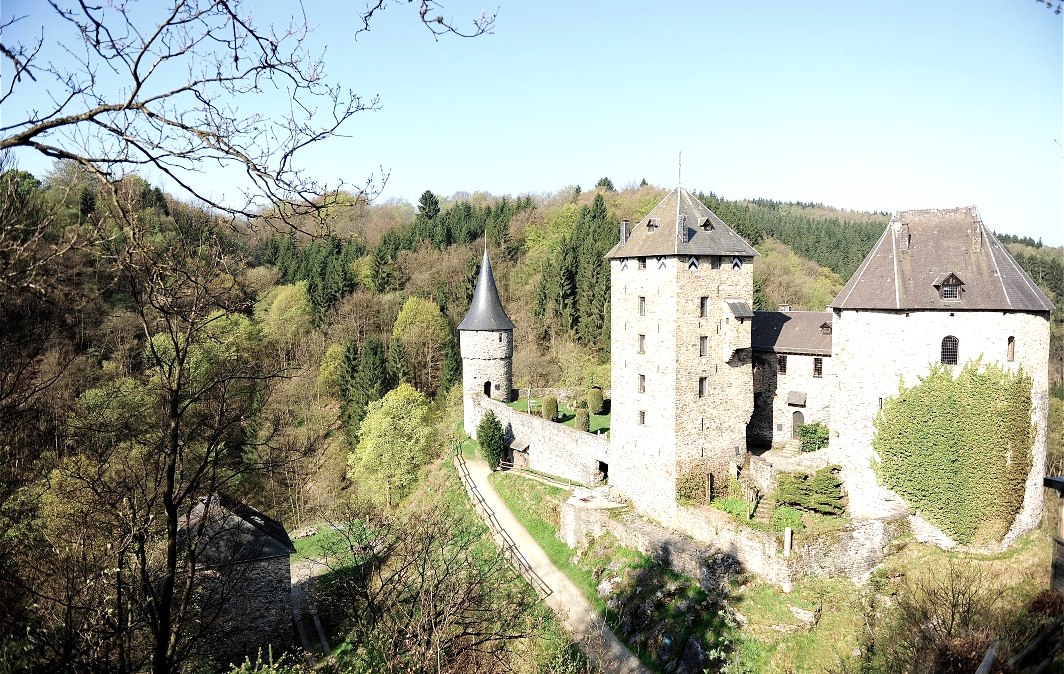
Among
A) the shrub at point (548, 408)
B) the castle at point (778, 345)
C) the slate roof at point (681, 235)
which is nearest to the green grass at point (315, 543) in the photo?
the shrub at point (548, 408)

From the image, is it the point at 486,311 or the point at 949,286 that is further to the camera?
the point at 486,311

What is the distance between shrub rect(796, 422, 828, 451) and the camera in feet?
67.7

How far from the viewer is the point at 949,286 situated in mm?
16016

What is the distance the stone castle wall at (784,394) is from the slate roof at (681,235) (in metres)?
4.56

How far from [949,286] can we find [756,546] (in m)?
8.08

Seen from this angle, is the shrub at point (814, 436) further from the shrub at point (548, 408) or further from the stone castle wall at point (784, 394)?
the shrub at point (548, 408)

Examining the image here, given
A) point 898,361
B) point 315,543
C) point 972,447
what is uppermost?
point 898,361

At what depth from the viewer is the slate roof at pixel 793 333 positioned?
21109 millimetres

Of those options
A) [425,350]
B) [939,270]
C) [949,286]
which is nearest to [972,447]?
[949,286]

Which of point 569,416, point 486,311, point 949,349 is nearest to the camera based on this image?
point 949,349

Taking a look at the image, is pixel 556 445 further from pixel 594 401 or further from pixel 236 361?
pixel 236 361

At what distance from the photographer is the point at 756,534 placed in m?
16.2

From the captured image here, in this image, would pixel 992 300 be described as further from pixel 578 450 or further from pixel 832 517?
pixel 578 450

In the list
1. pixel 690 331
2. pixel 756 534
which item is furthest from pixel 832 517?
pixel 690 331
